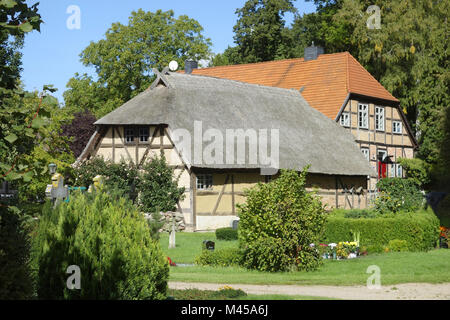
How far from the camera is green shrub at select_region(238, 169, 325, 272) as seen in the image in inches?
680

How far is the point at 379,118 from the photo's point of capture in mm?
43312

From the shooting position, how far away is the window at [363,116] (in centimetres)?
4219

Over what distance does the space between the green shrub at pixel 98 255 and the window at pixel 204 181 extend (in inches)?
896

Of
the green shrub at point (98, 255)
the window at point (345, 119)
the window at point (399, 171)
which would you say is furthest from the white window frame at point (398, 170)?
the green shrub at point (98, 255)

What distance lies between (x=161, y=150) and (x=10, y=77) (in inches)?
1051

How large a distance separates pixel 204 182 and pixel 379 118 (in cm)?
1579

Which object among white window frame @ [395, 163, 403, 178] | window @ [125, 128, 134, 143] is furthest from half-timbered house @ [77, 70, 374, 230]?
white window frame @ [395, 163, 403, 178]

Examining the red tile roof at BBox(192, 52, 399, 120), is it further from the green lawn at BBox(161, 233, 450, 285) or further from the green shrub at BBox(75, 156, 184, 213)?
the green lawn at BBox(161, 233, 450, 285)

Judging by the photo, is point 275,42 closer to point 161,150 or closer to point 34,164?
point 161,150

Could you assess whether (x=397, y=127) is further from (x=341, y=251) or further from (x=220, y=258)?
(x=220, y=258)

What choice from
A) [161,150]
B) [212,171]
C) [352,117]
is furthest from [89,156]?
[352,117]

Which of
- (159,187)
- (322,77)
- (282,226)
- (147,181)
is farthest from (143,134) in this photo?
(282,226)

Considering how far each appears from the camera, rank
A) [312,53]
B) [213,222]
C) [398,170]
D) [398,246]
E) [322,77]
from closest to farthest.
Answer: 1. [398,246]
2. [213,222]
3. [322,77]
4. [398,170]
5. [312,53]

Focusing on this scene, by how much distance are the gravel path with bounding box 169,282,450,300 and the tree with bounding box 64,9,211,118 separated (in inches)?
1599
